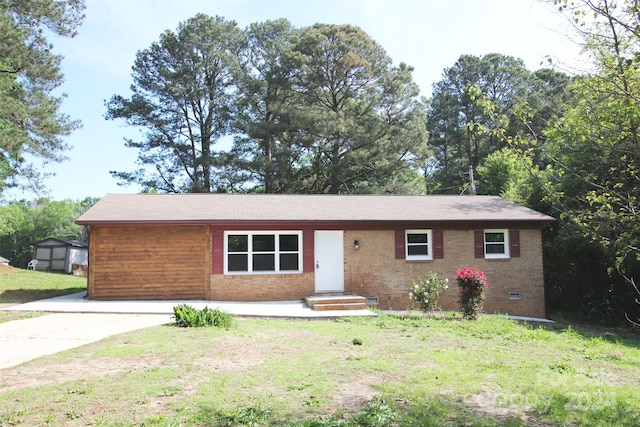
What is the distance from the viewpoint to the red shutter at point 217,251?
13.3m

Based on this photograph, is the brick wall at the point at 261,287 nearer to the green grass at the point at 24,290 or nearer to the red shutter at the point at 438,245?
the red shutter at the point at 438,245

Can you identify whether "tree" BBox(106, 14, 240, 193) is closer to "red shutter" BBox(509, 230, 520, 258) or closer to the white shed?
the white shed

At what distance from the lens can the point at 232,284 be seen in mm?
13289

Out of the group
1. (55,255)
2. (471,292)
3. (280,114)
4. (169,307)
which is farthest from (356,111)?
(55,255)

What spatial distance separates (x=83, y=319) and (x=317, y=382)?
7.16 metres

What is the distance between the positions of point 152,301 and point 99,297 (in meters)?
1.61

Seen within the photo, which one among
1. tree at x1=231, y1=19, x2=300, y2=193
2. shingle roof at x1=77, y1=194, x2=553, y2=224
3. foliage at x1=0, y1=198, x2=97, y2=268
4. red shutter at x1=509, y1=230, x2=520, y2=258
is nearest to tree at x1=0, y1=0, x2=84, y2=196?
shingle roof at x1=77, y1=194, x2=553, y2=224

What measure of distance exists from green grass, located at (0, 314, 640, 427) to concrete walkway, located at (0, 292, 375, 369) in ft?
2.36

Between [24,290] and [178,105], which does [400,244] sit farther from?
[178,105]

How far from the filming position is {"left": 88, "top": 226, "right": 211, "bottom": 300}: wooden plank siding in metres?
13.0

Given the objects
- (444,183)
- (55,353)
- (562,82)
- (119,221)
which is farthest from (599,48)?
(444,183)

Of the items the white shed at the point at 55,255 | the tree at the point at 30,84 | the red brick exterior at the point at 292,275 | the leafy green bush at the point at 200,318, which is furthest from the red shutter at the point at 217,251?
the white shed at the point at 55,255

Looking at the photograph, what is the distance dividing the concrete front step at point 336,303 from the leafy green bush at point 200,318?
10.9 feet

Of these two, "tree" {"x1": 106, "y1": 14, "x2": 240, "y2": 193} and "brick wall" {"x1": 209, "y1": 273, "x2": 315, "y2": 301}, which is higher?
"tree" {"x1": 106, "y1": 14, "x2": 240, "y2": 193}
